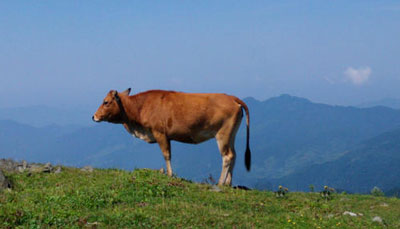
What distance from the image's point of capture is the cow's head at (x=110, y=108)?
60.8 feet

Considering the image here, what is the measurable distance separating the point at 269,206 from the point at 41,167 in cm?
777

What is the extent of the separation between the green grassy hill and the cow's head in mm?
2071

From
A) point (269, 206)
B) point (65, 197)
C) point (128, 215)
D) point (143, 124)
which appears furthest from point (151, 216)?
point (143, 124)

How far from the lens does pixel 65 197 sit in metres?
12.9

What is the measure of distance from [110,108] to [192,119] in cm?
328

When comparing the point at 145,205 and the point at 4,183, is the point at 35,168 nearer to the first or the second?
the point at 4,183

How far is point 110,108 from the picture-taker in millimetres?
18578

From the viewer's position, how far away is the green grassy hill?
1127 cm

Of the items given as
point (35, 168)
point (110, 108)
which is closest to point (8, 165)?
point (35, 168)

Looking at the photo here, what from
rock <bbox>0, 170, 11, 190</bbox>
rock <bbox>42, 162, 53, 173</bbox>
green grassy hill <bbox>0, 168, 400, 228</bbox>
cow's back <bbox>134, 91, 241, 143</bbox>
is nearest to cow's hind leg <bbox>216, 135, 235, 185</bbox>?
cow's back <bbox>134, 91, 241, 143</bbox>

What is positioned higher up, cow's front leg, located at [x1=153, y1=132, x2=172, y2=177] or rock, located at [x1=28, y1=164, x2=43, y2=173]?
cow's front leg, located at [x1=153, y1=132, x2=172, y2=177]

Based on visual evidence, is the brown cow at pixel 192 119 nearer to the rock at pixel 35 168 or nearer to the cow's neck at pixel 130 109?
the cow's neck at pixel 130 109

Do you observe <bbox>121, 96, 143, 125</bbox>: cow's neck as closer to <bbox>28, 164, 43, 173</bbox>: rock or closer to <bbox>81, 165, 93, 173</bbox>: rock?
<bbox>81, 165, 93, 173</bbox>: rock

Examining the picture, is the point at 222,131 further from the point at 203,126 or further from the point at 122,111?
the point at 122,111
